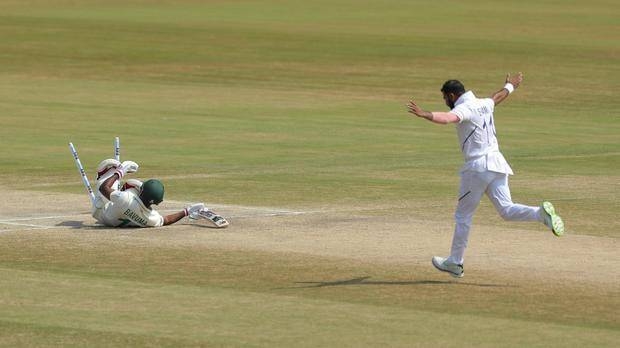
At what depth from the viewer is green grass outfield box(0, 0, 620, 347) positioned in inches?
528

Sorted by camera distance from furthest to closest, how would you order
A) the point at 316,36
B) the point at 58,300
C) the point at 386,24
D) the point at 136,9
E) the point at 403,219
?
the point at 136,9
the point at 386,24
the point at 316,36
the point at 403,219
the point at 58,300

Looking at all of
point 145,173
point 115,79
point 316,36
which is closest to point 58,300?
point 145,173

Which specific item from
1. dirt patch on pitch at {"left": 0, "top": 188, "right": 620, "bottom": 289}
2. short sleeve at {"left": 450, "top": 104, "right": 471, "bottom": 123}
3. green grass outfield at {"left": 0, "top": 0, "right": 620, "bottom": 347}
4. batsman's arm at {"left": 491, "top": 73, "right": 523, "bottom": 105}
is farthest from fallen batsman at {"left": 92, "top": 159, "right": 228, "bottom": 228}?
short sleeve at {"left": 450, "top": 104, "right": 471, "bottom": 123}

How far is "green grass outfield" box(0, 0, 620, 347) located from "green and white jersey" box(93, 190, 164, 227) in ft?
3.32

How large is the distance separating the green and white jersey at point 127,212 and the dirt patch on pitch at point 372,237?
135 millimetres

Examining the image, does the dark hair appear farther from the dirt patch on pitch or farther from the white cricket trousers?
the dirt patch on pitch

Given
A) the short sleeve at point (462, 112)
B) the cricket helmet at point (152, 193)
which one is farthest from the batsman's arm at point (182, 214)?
the short sleeve at point (462, 112)

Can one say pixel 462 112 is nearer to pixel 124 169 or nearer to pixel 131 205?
pixel 131 205

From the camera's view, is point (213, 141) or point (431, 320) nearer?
point (431, 320)

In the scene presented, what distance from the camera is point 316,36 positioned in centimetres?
5791

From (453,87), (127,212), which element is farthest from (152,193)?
(453,87)

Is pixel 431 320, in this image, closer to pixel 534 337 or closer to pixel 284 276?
pixel 534 337

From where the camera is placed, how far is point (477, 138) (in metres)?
15.6

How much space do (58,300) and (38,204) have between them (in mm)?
7088
